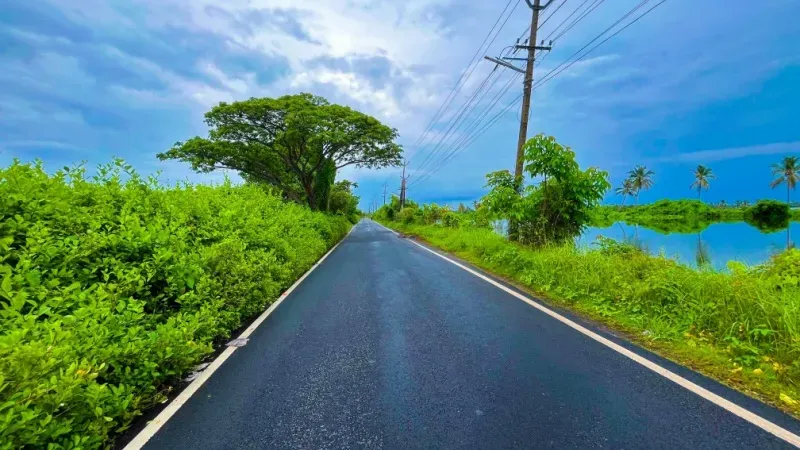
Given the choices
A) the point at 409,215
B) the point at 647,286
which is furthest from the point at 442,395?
the point at 409,215

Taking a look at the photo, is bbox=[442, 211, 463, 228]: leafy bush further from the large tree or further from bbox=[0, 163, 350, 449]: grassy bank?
bbox=[0, 163, 350, 449]: grassy bank

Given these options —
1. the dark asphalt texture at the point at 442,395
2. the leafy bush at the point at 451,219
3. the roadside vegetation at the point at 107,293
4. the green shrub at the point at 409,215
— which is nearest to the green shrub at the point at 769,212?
the green shrub at the point at 409,215

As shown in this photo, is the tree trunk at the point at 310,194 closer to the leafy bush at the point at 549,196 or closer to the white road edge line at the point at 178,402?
the leafy bush at the point at 549,196

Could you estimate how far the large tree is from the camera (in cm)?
2038

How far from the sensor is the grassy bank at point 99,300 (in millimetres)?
2277

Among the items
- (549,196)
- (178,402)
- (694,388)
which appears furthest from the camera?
(549,196)

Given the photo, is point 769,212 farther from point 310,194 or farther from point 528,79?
point 310,194

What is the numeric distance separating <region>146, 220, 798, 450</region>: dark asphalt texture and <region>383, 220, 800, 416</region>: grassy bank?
621 millimetres

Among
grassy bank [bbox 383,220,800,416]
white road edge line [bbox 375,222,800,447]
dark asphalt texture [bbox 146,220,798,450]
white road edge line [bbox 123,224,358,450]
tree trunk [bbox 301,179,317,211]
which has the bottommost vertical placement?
white road edge line [bbox 123,224,358,450]

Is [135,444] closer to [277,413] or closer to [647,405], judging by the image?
[277,413]

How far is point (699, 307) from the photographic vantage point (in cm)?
481

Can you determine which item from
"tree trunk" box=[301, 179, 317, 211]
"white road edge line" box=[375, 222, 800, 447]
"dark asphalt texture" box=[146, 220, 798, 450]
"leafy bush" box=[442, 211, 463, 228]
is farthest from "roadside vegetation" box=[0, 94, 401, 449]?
"leafy bush" box=[442, 211, 463, 228]

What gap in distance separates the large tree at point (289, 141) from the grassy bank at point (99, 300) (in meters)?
15.1

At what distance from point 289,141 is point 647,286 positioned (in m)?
20.0
